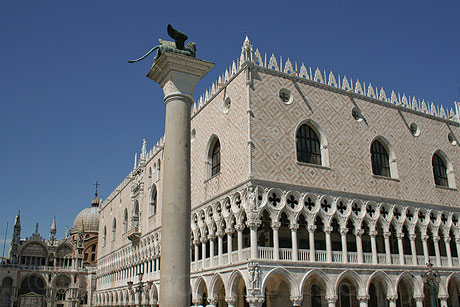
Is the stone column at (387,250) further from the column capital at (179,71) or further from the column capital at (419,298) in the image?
the column capital at (179,71)

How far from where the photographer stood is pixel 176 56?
912cm

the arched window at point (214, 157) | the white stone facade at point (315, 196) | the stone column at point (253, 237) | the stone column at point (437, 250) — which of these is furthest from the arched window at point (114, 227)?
the stone column at point (437, 250)

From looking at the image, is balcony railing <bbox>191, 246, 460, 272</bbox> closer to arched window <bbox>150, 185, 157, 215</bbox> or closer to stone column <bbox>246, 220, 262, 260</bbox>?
stone column <bbox>246, 220, 262, 260</bbox>

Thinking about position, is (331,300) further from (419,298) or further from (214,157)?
(214,157)

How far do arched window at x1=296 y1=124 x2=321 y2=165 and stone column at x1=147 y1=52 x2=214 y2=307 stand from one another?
36.0 feet

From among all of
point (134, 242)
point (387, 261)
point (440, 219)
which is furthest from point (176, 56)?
point (134, 242)

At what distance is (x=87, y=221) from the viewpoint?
59844 millimetres

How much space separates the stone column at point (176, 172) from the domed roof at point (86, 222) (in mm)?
53404

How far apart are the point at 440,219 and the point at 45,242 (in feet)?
126

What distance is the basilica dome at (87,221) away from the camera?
5940 centimetres

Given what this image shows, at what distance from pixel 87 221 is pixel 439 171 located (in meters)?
46.1

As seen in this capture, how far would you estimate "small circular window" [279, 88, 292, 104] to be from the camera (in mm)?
19906

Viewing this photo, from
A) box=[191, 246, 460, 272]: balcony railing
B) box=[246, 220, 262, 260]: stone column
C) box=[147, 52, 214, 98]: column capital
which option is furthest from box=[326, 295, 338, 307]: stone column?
box=[147, 52, 214, 98]: column capital

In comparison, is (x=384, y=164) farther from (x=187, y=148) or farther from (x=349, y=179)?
(x=187, y=148)
